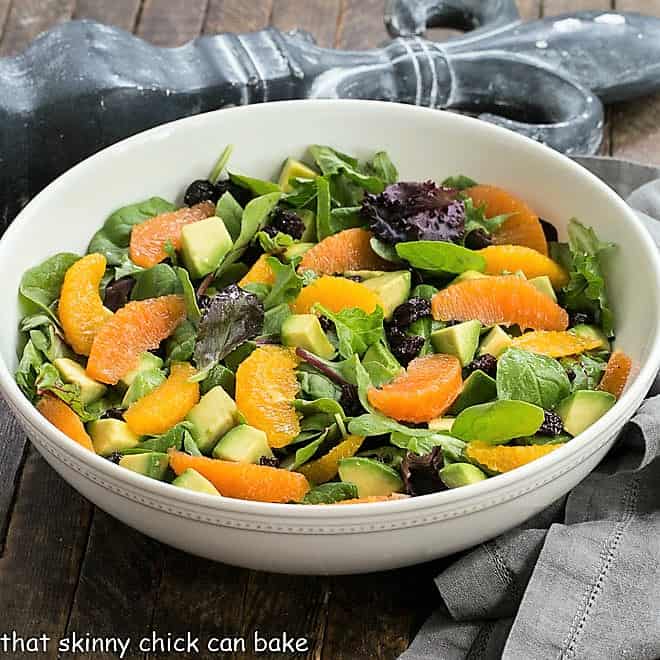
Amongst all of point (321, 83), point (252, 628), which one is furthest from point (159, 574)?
point (321, 83)

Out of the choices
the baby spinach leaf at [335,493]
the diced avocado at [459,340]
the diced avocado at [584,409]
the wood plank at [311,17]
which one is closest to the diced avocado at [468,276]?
the diced avocado at [459,340]

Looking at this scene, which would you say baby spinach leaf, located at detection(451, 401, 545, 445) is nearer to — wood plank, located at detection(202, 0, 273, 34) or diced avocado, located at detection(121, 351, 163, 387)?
diced avocado, located at detection(121, 351, 163, 387)

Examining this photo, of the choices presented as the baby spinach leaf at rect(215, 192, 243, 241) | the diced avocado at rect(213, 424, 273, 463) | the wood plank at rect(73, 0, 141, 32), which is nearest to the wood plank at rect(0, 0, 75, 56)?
the wood plank at rect(73, 0, 141, 32)

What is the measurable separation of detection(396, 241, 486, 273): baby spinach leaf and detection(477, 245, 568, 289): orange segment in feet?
0.11

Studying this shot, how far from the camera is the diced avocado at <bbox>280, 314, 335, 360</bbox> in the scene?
1939 millimetres

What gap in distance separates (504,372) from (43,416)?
0.72 m

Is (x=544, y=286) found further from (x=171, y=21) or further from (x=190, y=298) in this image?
(x=171, y=21)

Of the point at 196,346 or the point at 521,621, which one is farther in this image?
the point at 196,346

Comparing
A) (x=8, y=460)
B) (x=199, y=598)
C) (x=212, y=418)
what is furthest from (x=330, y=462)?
(x=8, y=460)

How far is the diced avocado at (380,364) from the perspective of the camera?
6.23ft

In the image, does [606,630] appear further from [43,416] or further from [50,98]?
[50,98]

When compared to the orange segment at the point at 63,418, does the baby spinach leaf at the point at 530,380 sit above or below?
above

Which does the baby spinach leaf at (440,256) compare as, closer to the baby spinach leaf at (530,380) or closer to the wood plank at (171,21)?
the baby spinach leaf at (530,380)

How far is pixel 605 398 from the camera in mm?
1860
